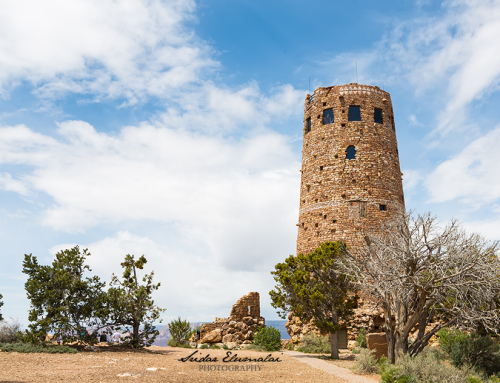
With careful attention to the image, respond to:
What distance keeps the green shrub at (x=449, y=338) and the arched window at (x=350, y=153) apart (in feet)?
40.4

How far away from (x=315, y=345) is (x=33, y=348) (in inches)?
554

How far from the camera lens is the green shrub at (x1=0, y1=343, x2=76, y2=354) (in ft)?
52.1

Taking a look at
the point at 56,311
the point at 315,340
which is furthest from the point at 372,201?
the point at 56,311

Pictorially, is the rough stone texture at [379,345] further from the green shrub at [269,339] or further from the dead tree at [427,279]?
the green shrub at [269,339]

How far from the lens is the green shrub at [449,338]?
17.2 metres

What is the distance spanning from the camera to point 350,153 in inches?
1059

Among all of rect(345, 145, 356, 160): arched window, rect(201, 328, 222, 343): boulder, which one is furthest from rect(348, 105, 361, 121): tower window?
rect(201, 328, 222, 343): boulder

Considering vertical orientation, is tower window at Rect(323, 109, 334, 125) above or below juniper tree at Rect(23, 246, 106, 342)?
above

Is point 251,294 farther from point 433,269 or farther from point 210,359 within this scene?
point 433,269

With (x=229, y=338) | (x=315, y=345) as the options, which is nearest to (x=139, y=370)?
(x=315, y=345)

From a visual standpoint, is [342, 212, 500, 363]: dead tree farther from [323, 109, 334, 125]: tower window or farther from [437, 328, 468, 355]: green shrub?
[323, 109, 334, 125]: tower window

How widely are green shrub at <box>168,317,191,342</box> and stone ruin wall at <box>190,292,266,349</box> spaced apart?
2.63ft

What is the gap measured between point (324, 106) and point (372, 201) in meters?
8.04

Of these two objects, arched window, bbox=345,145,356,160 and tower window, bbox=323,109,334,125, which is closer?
arched window, bbox=345,145,356,160
